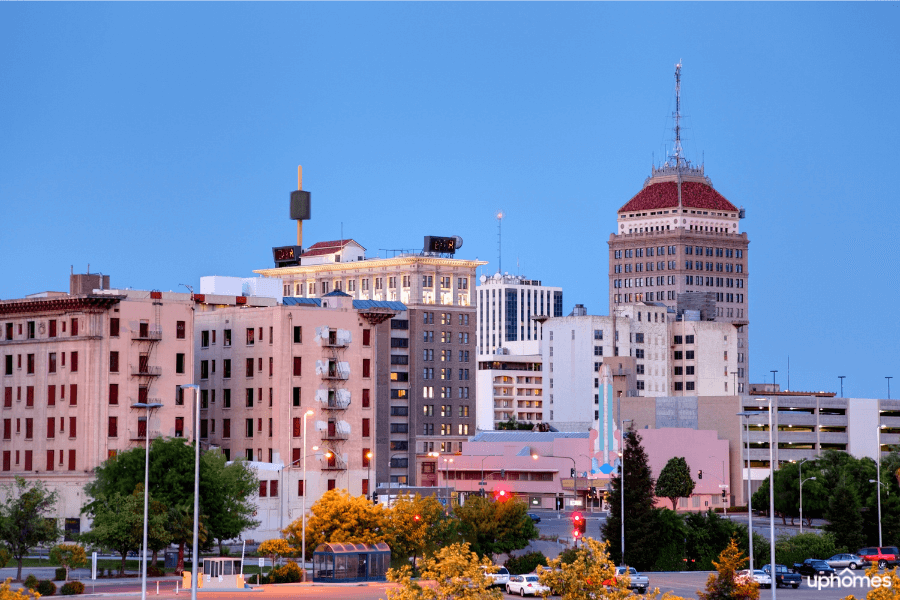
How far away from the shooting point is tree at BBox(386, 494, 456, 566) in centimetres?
10706

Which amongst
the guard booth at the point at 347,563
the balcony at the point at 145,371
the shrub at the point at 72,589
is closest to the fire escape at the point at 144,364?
the balcony at the point at 145,371

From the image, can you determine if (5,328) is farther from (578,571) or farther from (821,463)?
(578,571)

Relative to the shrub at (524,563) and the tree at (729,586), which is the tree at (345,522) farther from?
the tree at (729,586)

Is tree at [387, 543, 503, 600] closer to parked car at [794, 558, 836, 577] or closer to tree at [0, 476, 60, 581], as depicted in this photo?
tree at [0, 476, 60, 581]

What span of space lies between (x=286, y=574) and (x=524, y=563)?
54.6ft

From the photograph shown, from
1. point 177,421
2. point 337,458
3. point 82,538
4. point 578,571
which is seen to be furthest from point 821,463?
point 578,571

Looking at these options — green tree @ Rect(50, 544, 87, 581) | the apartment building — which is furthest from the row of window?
green tree @ Rect(50, 544, 87, 581)

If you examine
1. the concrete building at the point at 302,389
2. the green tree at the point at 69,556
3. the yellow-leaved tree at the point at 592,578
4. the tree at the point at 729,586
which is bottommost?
the green tree at the point at 69,556

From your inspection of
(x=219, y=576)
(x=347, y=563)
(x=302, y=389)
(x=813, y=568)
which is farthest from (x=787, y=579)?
(x=302, y=389)

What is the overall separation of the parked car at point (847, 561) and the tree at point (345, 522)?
3472 centimetres

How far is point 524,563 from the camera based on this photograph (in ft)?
346

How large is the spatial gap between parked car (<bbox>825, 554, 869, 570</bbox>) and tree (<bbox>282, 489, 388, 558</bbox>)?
34723mm

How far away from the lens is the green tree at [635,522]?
113m

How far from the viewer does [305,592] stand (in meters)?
90.4
